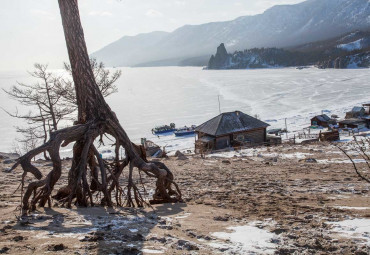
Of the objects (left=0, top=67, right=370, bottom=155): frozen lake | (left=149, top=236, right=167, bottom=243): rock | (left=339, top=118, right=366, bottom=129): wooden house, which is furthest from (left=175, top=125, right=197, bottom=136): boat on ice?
(left=149, top=236, right=167, bottom=243): rock

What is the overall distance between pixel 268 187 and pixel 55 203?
4850 mm

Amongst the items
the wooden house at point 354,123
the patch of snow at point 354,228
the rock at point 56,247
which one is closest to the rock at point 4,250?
the rock at point 56,247

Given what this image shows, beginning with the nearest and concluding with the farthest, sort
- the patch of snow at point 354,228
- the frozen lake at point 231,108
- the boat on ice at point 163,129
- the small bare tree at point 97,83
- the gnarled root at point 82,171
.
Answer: the patch of snow at point 354,228 < the gnarled root at point 82,171 < the small bare tree at point 97,83 < the boat on ice at point 163,129 < the frozen lake at point 231,108

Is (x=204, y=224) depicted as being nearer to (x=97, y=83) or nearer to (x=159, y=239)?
(x=159, y=239)

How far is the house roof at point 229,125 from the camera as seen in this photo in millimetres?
30234

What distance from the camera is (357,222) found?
470 cm

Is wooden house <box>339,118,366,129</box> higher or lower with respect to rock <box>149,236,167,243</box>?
lower

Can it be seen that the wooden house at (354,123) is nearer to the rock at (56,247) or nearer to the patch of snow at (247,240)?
the patch of snow at (247,240)

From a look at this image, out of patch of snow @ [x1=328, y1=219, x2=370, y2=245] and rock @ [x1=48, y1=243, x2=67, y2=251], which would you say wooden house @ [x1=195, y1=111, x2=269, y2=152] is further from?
rock @ [x1=48, y1=243, x2=67, y2=251]

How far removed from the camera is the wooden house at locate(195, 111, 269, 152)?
1179 inches

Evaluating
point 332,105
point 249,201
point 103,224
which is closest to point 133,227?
point 103,224

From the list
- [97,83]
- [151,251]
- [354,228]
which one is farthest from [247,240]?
[97,83]

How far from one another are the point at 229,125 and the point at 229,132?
0.88 m

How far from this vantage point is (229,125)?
3086cm
